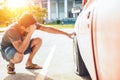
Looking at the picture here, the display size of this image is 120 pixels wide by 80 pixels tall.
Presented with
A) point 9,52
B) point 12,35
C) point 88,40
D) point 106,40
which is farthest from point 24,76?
point 106,40

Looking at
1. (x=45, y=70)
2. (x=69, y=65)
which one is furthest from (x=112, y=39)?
(x=69, y=65)

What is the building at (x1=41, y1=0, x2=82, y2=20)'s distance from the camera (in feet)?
366

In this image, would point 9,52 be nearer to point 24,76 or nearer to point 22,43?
point 22,43

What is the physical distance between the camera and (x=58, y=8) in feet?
375

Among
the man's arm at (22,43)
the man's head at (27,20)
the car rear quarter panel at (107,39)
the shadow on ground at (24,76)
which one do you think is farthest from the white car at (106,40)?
the man's arm at (22,43)

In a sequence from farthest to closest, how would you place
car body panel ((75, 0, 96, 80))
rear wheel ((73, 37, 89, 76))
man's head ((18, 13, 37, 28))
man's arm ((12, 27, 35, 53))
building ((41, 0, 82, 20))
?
1. building ((41, 0, 82, 20))
2. man's arm ((12, 27, 35, 53))
3. man's head ((18, 13, 37, 28))
4. rear wheel ((73, 37, 89, 76))
5. car body panel ((75, 0, 96, 80))

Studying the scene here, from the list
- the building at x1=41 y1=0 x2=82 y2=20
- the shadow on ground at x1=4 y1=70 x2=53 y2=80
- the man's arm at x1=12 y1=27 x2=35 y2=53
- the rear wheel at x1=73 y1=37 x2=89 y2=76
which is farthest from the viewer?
the building at x1=41 y1=0 x2=82 y2=20

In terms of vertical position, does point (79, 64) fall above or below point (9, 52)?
below

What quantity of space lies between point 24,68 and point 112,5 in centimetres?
571

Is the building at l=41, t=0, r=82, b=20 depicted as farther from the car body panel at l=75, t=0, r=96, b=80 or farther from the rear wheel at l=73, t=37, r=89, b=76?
the car body panel at l=75, t=0, r=96, b=80

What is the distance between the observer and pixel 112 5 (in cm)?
298

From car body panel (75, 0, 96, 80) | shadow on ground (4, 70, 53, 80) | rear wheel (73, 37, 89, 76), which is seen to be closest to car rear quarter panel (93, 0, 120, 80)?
car body panel (75, 0, 96, 80)

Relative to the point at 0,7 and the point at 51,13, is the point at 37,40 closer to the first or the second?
the point at 0,7

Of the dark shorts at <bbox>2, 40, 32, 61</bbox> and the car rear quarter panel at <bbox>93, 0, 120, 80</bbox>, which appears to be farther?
the dark shorts at <bbox>2, 40, 32, 61</bbox>
